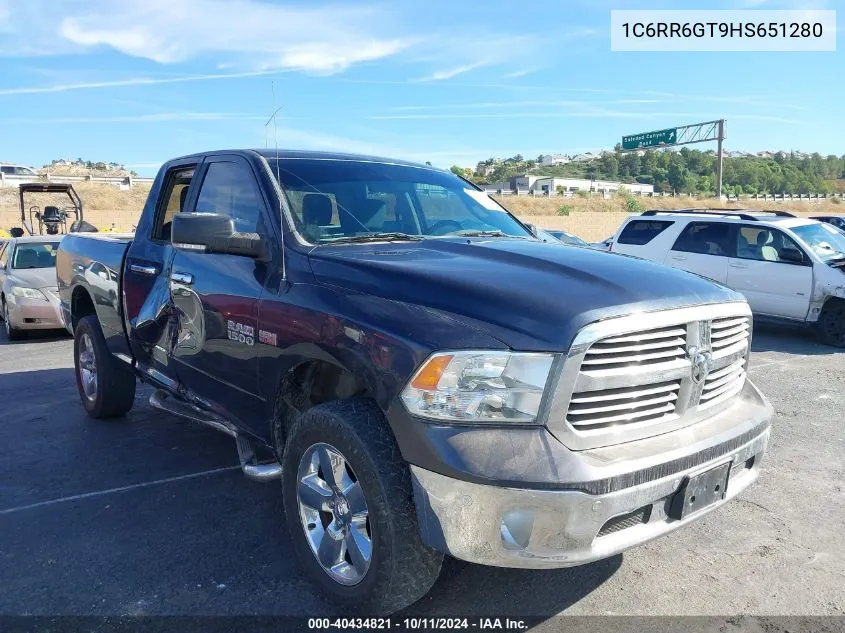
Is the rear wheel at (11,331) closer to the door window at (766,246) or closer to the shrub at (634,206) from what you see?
the door window at (766,246)

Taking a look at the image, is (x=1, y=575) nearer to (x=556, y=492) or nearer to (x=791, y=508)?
(x=556, y=492)

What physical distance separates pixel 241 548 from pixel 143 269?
2.03 m

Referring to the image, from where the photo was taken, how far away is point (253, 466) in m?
3.43

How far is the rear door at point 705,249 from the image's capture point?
34.5ft

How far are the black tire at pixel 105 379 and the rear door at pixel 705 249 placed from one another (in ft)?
25.8

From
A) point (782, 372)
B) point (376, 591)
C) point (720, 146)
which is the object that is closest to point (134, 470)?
point (376, 591)

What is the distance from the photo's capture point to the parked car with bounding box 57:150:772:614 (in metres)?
2.39

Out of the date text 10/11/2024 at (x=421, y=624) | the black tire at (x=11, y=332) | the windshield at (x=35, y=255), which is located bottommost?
the date text 10/11/2024 at (x=421, y=624)

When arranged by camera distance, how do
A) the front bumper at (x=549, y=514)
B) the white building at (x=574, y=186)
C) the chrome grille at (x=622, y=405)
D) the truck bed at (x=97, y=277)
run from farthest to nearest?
1. the white building at (x=574, y=186)
2. the truck bed at (x=97, y=277)
3. the chrome grille at (x=622, y=405)
4. the front bumper at (x=549, y=514)

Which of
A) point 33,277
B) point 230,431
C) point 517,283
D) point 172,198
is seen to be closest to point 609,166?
point 33,277

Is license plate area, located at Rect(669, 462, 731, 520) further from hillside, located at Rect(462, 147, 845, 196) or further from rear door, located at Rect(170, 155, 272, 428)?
hillside, located at Rect(462, 147, 845, 196)

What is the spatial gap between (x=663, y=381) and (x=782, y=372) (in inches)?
232

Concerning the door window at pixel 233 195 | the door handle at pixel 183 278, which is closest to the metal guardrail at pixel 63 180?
the door window at pixel 233 195

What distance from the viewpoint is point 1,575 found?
3.27 metres
